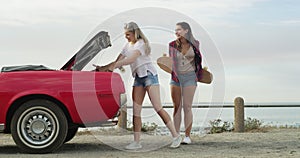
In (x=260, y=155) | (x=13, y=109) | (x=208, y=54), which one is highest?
(x=208, y=54)

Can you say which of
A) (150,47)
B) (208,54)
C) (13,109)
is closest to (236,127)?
(208,54)

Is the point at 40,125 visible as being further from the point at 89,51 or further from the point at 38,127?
the point at 89,51

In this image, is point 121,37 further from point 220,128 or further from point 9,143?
point 220,128

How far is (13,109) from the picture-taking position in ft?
29.8

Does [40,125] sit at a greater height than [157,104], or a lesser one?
lesser

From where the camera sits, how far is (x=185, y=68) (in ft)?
33.0

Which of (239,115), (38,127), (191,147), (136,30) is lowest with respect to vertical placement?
(191,147)

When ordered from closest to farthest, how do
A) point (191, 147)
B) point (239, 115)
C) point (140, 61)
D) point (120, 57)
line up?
point (140, 61), point (120, 57), point (191, 147), point (239, 115)

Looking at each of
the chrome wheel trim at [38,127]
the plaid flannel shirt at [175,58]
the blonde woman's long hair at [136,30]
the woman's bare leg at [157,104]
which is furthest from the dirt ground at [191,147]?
the blonde woman's long hair at [136,30]

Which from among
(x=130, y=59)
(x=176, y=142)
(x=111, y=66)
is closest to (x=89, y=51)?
(x=111, y=66)

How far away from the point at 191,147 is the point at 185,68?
1.33 meters

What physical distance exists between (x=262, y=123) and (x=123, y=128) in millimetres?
3393

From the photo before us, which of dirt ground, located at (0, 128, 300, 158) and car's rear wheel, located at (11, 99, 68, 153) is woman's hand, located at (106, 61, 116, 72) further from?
dirt ground, located at (0, 128, 300, 158)

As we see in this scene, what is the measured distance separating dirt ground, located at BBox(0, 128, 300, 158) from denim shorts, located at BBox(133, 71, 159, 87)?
3.46 ft
